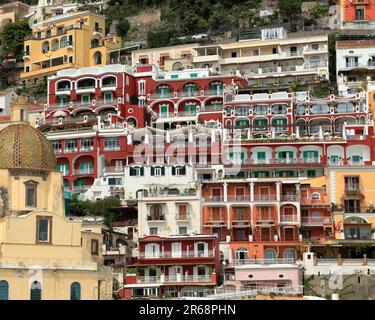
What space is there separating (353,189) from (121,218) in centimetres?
1632

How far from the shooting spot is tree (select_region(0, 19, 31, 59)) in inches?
4579

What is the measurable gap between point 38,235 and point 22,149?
18.0 feet

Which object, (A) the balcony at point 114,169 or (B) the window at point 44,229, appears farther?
(A) the balcony at point 114,169

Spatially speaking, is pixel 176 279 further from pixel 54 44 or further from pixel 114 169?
pixel 54 44

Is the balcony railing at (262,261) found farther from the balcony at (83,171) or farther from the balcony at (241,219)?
the balcony at (83,171)

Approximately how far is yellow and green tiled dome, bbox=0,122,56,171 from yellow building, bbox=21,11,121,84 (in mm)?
43148

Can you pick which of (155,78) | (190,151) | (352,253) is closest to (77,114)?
(155,78)

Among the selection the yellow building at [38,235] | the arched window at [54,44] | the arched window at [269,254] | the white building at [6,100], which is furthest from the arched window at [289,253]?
the arched window at [54,44]

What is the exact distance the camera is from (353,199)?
67875 millimetres

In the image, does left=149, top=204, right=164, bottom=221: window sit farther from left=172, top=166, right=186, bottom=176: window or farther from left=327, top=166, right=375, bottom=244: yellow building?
left=327, top=166, right=375, bottom=244: yellow building

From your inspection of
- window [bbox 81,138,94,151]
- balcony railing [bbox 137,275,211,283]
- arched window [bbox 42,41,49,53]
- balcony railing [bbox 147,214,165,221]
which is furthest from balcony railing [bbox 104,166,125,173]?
arched window [bbox 42,41,49,53]

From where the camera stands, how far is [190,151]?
75250 millimetres

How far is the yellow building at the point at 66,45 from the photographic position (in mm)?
103938
